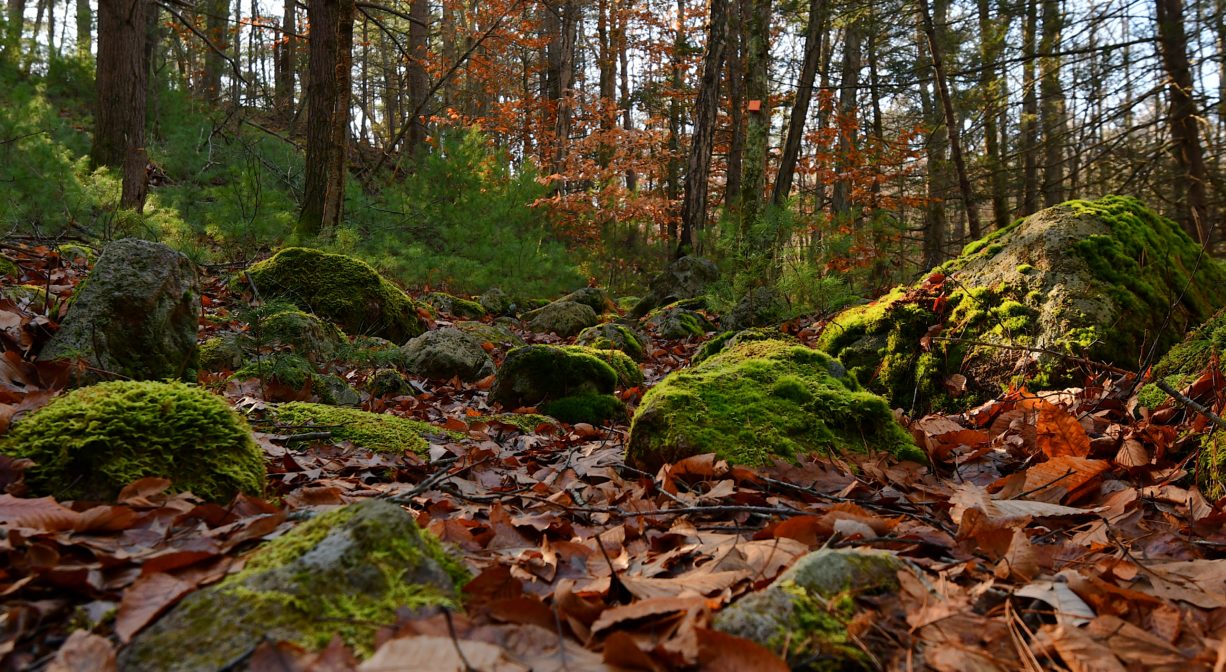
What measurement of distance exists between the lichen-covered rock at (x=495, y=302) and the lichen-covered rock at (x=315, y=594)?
32.1 feet

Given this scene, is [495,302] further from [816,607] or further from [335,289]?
[816,607]

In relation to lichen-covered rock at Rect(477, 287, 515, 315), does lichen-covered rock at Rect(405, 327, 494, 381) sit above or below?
below

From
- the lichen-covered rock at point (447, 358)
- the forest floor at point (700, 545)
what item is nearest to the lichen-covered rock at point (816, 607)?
the forest floor at point (700, 545)

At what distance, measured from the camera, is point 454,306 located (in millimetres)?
10172

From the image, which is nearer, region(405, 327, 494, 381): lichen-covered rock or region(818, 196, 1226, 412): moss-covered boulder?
region(818, 196, 1226, 412): moss-covered boulder

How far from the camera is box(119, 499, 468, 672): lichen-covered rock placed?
1.14 meters

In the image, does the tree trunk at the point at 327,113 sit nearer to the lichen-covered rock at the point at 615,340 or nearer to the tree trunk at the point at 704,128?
the lichen-covered rock at the point at 615,340

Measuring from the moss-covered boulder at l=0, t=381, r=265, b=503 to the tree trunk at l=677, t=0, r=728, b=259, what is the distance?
464 inches

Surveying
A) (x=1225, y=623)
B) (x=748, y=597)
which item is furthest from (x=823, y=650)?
(x=1225, y=623)

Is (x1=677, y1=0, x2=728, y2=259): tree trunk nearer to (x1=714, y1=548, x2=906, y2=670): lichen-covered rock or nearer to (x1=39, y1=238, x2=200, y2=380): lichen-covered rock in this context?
(x1=39, y1=238, x2=200, y2=380): lichen-covered rock

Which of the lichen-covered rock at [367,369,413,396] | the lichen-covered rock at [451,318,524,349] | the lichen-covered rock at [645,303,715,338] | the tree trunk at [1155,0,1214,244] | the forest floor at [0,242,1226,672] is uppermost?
the tree trunk at [1155,0,1214,244]

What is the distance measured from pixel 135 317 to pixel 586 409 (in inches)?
106

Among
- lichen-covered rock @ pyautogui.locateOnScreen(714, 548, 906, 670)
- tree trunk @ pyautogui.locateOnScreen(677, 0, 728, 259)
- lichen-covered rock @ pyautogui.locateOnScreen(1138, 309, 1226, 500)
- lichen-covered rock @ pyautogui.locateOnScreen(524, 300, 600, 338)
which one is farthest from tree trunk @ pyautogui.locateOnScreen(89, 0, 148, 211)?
lichen-covered rock @ pyautogui.locateOnScreen(1138, 309, 1226, 500)

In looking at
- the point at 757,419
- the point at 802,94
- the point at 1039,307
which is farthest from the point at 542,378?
the point at 802,94
